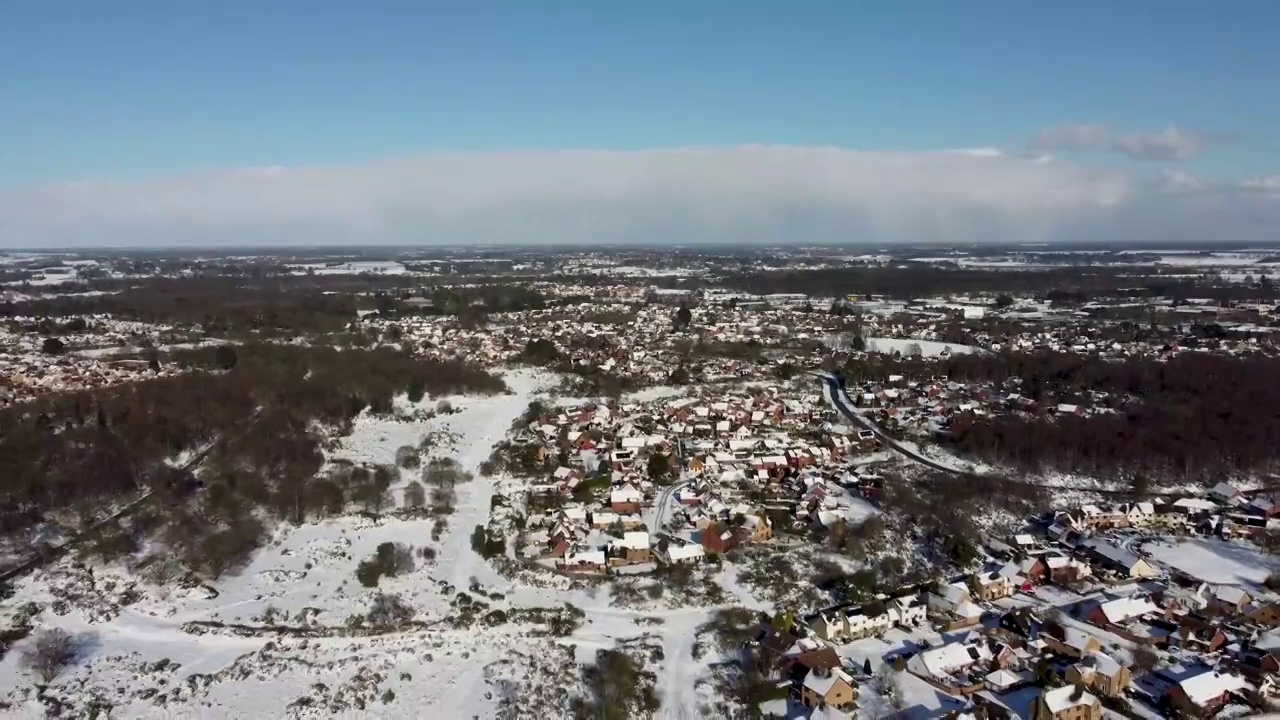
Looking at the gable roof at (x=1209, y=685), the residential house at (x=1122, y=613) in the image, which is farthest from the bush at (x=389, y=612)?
the gable roof at (x=1209, y=685)

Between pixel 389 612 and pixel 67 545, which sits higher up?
pixel 67 545

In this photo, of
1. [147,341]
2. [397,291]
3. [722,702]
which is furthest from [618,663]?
[397,291]

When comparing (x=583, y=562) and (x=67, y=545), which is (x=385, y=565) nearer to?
(x=583, y=562)

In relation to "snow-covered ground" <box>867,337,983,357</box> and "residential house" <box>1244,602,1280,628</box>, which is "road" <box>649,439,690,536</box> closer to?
"residential house" <box>1244,602,1280,628</box>

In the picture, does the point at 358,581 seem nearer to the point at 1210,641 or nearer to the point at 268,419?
the point at 268,419

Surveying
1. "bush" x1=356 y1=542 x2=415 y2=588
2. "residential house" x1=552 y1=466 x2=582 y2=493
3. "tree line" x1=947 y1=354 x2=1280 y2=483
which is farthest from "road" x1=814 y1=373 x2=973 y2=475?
"bush" x1=356 y1=542 x2=415 y2=588

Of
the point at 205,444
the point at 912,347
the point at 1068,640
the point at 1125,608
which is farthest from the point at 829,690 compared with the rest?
the point at 912,347
